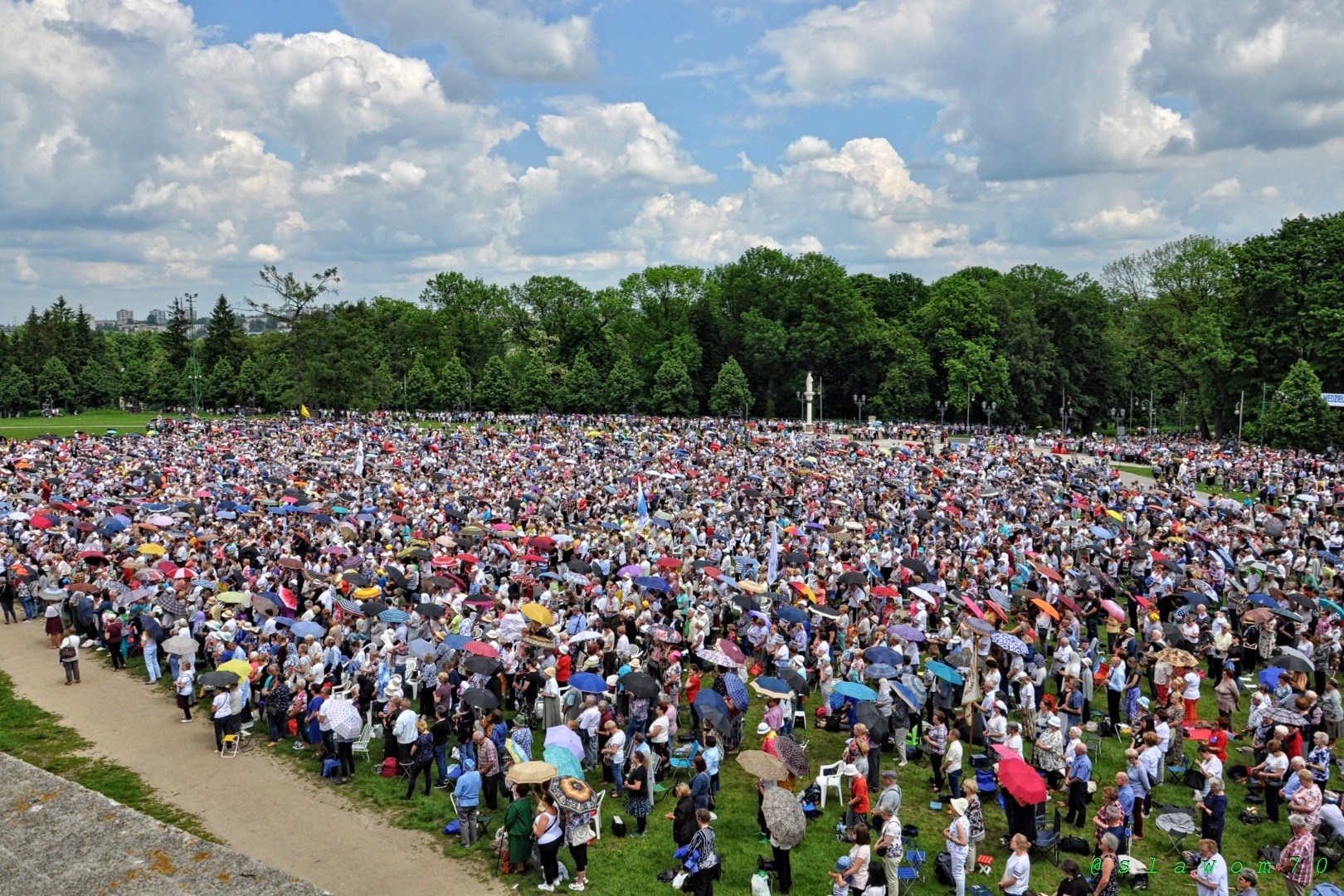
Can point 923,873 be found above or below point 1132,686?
below

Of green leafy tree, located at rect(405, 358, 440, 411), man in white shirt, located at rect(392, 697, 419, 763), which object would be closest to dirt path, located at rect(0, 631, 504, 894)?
man in white shirt, located at rect(392, 697, 419, 763)

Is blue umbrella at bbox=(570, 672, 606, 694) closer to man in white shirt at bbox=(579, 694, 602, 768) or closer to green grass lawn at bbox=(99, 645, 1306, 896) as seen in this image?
man in white shirt at bbox=(579, 694, 602, 768)

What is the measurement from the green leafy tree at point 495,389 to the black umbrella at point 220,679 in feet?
221

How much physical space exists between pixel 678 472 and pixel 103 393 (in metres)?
76.2

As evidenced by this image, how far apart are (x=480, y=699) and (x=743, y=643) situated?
5.77 metres

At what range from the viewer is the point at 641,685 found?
1230 centimetres

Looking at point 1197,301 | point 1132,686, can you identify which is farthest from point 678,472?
point 1197,301

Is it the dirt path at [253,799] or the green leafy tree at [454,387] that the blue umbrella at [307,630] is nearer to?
the dirt path at [253,799]

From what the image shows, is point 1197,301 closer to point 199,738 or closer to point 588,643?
point 588,643

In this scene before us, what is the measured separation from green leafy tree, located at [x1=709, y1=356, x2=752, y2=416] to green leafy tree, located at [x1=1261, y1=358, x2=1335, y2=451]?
123 feet

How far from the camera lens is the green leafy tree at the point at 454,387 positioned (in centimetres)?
8175

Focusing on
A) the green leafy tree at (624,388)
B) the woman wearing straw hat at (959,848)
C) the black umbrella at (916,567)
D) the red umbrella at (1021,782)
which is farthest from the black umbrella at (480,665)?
the green leafy tree at (624,388)

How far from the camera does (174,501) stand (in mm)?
28203

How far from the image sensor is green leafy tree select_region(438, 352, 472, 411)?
268 ft
